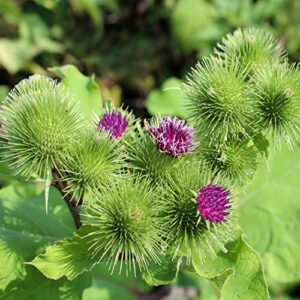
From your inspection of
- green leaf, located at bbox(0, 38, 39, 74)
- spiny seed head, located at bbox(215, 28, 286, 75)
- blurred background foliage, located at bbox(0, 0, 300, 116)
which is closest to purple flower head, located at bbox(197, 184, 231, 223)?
spiny seed head, located at bbox(215, 28, 286, 75)

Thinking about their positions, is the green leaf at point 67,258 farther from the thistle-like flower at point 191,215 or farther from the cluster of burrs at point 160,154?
the thistle-like flower at point 191,215

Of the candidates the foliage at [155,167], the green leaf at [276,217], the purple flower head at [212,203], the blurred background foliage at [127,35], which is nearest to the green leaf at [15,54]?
the blurred background foliage at [127,35]

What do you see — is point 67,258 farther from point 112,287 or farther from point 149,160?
point 112,287

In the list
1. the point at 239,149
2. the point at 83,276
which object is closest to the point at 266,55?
the point at 239,149

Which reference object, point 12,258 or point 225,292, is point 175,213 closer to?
point 225,292

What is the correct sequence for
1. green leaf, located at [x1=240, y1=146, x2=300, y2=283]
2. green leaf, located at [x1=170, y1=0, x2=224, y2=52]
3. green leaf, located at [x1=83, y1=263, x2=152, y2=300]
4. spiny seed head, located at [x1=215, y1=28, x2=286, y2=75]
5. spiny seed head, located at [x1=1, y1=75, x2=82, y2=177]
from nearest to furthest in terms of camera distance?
spiny seed head, located at [x1=1, y1=75, x2=82, y2=177] < spiny seed head, located at [x1=215, y1=28, x2=286, y2=75] < green leaf, located at [x1=240, y1=146, x2=300, y2=283] < green leaf, located at [x1=83, y1=263, x2=152, y2=300] < green leaf, located at [x1=170, y1=0, x2=224, y2=52]

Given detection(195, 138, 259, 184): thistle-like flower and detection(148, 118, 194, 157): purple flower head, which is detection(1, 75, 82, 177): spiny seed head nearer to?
detection(148, 118, 194, 157): purple flower head
